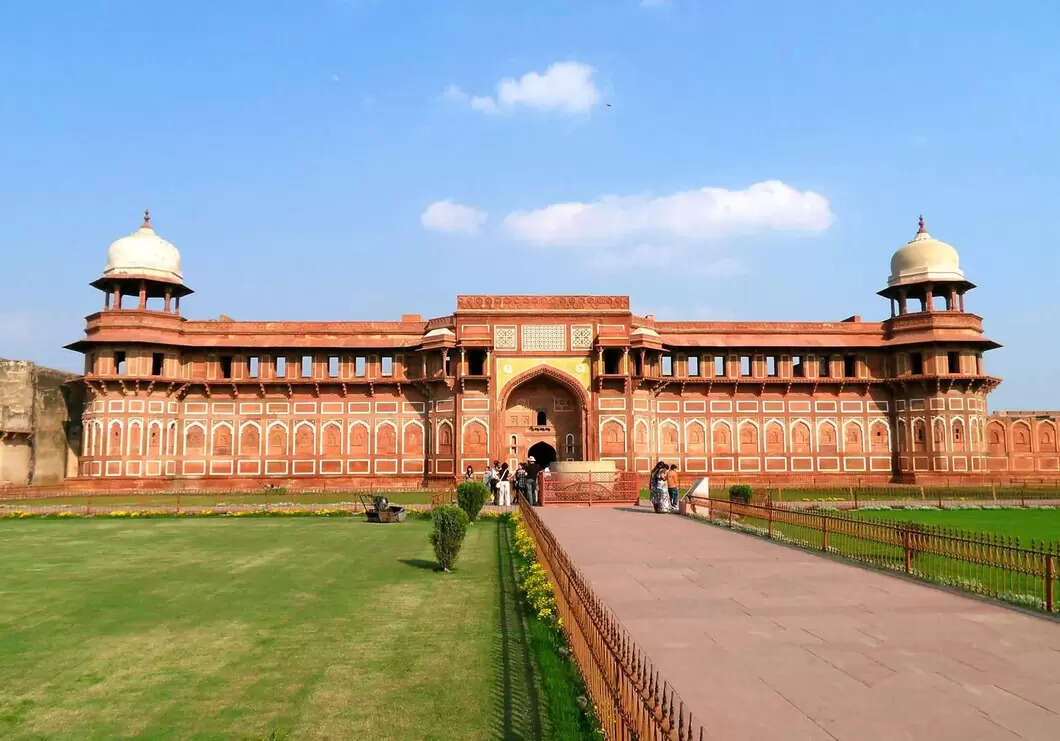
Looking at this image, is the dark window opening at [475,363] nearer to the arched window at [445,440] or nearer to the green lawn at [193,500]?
the arched window at [445,440]

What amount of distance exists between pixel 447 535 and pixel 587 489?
12127mm

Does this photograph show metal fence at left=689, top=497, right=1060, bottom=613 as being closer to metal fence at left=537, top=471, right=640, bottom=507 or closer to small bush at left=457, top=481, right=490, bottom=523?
small bush at left=457, top=481, right=490, bottom=523

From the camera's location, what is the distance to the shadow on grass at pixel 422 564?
11.3 metres

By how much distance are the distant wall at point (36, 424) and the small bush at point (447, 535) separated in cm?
2957

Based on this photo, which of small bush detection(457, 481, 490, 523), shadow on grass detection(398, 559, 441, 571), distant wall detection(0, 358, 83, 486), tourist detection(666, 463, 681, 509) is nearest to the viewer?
shadow on grass detection(398, 559, 441, 571)

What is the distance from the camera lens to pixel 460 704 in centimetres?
520

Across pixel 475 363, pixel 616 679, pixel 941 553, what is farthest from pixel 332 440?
pixel 616 679

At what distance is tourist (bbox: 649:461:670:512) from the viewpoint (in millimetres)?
19250

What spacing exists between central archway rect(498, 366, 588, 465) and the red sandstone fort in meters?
0.09

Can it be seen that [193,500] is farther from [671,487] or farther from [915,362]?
[915,362]

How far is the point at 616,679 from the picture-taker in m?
3.90

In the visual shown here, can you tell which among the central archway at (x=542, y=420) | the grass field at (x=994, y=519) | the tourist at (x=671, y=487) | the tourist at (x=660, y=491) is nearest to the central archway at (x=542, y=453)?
the central archway at (x=542, y=420)

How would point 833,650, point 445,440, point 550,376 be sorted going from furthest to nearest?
point 445,440 < point 550,376 < point 833,650

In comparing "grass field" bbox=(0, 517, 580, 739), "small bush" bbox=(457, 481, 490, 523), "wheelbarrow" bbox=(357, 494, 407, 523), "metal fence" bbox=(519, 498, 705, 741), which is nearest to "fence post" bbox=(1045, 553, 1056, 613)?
"metal fence" bbox=(519, 498, 705, 741)
